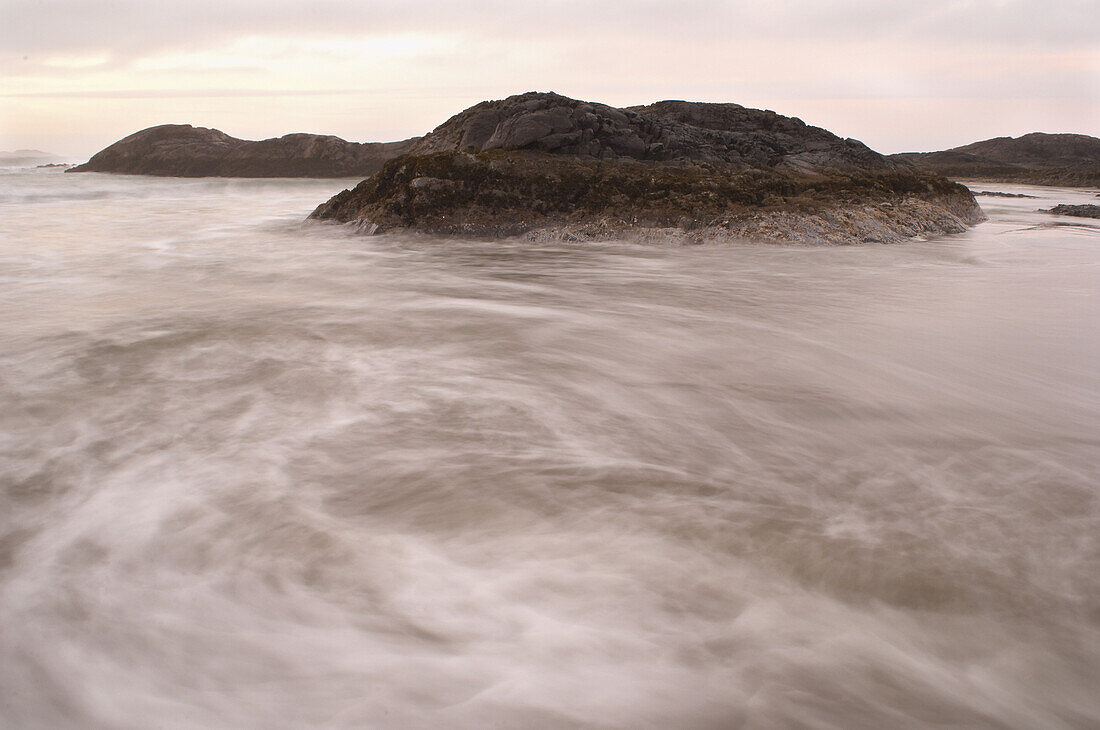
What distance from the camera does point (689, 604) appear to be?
2225mm

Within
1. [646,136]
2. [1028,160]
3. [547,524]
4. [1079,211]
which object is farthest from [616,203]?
[1028,160]

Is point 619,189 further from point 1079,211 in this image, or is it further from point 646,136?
point 1079,211

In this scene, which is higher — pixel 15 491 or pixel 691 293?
pixel 691 293

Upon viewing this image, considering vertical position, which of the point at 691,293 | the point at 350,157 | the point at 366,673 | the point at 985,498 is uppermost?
the point at 350,157

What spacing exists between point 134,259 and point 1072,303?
1191cm

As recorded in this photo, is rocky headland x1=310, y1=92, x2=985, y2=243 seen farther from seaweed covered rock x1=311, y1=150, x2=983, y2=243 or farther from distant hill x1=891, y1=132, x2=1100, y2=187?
distant hill x1=891, y1=132, x2=1100, y2=187

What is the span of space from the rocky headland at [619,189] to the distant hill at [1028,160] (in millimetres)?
28767

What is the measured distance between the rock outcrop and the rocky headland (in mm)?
25994

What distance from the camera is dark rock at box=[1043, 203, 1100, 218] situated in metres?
15.9

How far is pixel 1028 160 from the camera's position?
55500 millimetres

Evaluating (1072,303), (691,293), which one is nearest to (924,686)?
(691,293)

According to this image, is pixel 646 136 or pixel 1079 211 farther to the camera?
pixel 1079 211

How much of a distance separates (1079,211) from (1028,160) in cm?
4949

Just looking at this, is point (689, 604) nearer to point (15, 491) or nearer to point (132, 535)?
point (132, 535)
